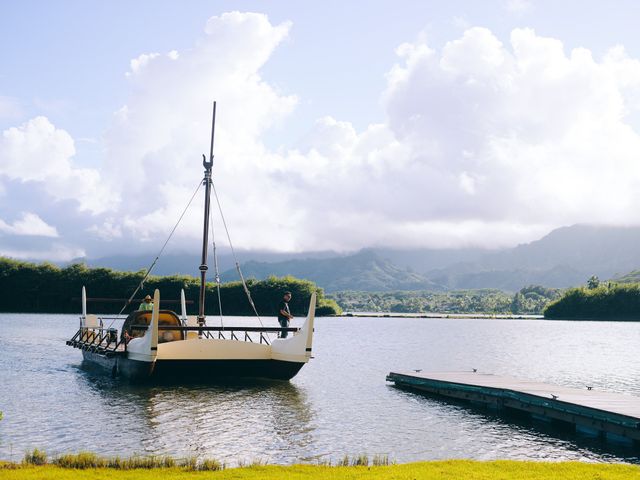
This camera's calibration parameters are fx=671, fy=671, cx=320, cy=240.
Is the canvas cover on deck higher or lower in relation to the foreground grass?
higher

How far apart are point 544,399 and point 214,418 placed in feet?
39.3

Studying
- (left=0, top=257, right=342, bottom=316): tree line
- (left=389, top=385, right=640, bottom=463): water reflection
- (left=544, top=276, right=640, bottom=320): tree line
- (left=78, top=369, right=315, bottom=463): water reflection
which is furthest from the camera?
(left=544, top=276, right=640, bottom=320): tree line

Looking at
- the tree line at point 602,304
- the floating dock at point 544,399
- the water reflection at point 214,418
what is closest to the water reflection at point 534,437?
the floating dock at point 544,399

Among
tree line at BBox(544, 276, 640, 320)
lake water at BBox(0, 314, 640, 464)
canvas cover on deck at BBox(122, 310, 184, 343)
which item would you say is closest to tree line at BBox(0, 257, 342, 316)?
tree line at BBox(544, 276, 640, 320)

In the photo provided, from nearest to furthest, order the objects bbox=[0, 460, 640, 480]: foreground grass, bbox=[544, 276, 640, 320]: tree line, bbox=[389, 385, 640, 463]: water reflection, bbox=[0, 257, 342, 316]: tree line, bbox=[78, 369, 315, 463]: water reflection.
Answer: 1. bbox=[0, 460, 640, 480]: foreground grass
2. bbox=[78, 369, 315, 463]: water reflection
3. bbox=[389, 385, 640, 463]: water reflection
4. bbox=[0, 257, 342, 316]: tree line
5. bbox=[544, 276, 640, 320]: tree line

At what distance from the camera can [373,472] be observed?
15.5 meters

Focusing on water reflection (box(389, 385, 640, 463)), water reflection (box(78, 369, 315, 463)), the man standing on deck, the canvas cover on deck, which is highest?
the man standing on deck

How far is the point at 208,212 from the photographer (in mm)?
38250

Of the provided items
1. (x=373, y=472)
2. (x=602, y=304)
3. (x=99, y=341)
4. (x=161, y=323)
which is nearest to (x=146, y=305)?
(x=161, y=323)

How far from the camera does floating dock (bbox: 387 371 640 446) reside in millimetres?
20594

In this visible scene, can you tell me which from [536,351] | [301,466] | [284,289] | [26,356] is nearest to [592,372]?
[536,351]

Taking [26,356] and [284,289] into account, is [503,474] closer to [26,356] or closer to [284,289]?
[26,356]

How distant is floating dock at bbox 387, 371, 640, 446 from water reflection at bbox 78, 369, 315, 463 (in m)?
6.47

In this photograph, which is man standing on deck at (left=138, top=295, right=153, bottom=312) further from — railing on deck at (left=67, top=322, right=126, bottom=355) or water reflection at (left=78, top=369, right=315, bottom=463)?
water reflection at (left=78, top=369, right=315, bottom=463)
